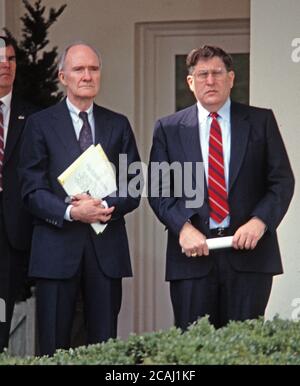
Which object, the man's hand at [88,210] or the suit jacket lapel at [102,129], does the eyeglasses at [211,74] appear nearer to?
the suit jacket lapel at [102,129]

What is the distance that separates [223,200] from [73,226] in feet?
2.62

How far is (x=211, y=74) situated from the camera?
6539 millimetres

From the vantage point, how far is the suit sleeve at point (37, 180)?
647cm

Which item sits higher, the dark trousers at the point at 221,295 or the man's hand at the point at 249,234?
the man's hand at the point at 249,234

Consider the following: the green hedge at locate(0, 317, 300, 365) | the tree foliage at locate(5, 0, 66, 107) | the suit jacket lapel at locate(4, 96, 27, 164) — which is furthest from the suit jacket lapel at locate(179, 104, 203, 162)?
the tree foliage at locate(5, 0, 66, 107)

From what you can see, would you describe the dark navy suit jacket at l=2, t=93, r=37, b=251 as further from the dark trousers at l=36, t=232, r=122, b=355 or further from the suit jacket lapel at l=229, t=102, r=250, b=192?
the suit jacket lapel at l=229, t=102, r=250, b=192

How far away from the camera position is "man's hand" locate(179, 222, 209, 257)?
20.8 ft

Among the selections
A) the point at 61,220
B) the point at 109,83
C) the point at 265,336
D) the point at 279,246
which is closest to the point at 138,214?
the point at 109,83

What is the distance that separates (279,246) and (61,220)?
1.39 meters

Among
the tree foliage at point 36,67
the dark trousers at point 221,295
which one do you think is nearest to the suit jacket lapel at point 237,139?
the dark trousers at point 221,295

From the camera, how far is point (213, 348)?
502cm

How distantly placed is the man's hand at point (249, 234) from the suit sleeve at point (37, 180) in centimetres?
90
